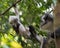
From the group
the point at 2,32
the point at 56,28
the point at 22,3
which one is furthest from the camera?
the point at 22,3

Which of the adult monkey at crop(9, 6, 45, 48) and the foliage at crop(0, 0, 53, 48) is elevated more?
the foliage at crop(0, 0, 53, 48)

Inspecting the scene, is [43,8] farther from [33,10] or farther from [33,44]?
[33,44]

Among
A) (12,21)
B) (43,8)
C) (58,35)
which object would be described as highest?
(43,8)

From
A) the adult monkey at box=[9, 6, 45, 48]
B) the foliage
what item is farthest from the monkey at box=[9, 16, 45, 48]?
the foliage

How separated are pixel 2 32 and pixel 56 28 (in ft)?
2.80

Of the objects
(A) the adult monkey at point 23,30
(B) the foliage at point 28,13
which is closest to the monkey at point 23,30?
(A) the adult monkey at point 23,30

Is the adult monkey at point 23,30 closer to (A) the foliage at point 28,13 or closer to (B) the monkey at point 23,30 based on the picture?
(B) the monkey at point 23,30

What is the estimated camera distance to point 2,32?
1.29m

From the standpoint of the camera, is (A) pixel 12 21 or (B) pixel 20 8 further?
(B) pixel 20 8

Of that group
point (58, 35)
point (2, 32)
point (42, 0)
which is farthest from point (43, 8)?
point (58, 35)

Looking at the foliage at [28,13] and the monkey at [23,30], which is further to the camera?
the foliage at [28,13]

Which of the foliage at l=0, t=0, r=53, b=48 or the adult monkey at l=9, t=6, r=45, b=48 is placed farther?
the foliage at l=0, t=0, r=53, b=48

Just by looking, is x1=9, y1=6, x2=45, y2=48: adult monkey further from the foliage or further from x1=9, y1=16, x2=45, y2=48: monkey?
the foliage

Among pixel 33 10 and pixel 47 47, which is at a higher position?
pixel 33 10
